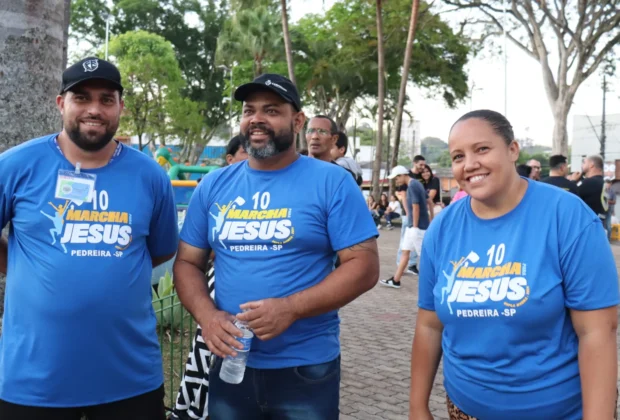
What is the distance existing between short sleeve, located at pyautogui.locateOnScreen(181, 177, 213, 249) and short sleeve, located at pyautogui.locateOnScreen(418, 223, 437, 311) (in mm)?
906

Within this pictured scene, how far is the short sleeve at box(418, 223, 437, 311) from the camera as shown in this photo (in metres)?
2.44

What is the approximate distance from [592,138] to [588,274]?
57427 millimetres

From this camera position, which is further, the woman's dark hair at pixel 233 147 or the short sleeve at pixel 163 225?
the woman's dark hair at pixel 233 147

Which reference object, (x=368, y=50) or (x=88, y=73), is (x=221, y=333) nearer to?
(x=88, y=73)

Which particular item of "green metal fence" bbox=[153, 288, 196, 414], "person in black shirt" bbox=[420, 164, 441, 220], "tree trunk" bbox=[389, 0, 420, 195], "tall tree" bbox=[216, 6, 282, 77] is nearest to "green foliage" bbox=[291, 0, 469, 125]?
"tall tree" bbox=[216, 6, 282, 77]

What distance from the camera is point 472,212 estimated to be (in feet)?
7.70

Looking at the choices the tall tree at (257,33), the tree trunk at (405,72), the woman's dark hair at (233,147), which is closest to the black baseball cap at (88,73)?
the woman's dark hair at (233,147)

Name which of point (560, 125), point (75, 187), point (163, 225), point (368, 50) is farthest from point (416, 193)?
point (368, 50)

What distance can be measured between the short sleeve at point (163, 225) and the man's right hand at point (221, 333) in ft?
1.50

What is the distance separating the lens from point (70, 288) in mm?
2455

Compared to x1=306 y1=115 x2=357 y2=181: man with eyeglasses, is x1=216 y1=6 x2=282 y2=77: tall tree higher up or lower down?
higher up

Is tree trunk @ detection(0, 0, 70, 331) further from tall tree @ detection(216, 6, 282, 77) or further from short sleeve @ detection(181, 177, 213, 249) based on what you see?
tall tree @ detection(216, 6, 282, 77)

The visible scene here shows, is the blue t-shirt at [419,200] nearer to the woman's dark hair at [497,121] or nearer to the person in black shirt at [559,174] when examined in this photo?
the person in black shirt at [559,174]

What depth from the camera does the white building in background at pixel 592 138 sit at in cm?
5212
